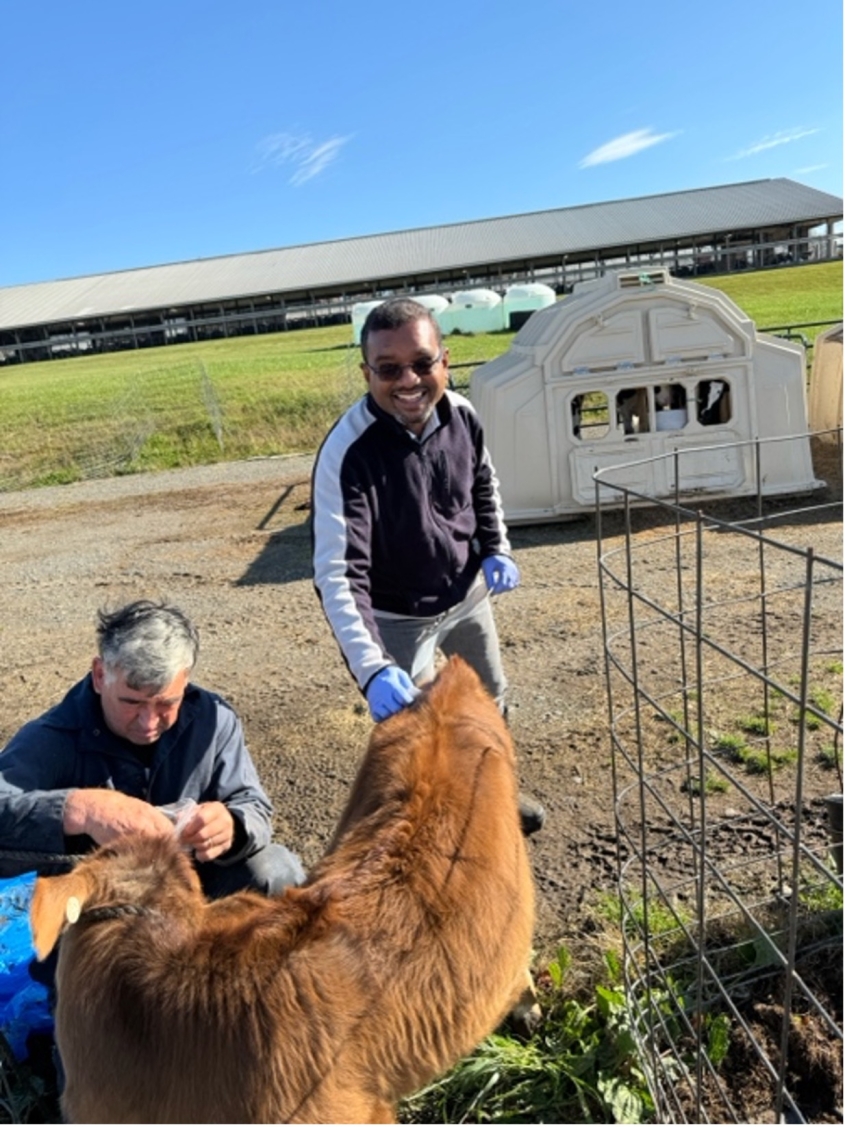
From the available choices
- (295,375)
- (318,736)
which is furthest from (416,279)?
(318,736)

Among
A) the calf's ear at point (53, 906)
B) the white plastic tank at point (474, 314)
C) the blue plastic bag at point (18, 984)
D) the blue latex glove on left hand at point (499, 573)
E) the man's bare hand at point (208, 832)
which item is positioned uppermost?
the white plastic tank at point (474, 314)

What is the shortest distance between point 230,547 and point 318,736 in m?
5.34

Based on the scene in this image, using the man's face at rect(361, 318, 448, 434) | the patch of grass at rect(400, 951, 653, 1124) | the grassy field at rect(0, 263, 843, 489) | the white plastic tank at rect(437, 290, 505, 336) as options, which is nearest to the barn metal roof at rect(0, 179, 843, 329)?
the white plastic tank at rect(437, 290, 505, 336)

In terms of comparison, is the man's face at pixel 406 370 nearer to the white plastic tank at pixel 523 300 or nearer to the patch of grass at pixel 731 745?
the patch of grass at pixel 731 745

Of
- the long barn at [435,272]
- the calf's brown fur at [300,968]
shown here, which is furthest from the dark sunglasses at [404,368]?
the long barn at [435,272]

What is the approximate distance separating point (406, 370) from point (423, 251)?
243ft

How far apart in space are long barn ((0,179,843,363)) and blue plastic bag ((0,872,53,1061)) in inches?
2469

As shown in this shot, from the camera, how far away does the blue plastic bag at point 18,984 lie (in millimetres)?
2814

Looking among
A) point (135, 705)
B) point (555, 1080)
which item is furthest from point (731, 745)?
point (135, 705)

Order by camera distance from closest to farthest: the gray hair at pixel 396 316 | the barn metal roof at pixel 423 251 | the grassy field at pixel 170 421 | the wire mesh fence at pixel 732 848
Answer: the wire mesh fence at pixel 732 848 < the gray hair at pixel 396 316 < the grassy field at pixel 170 421 < the barn metal roof at pixel 423 251

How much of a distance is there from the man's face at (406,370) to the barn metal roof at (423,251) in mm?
65383

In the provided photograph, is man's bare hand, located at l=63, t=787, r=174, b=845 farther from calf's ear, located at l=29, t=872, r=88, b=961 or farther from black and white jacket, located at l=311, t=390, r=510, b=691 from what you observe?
black and white jacket, located at l=311, t=390, r=510, b=691

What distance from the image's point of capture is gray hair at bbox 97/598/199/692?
2.36 m

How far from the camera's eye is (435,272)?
6481 cm
